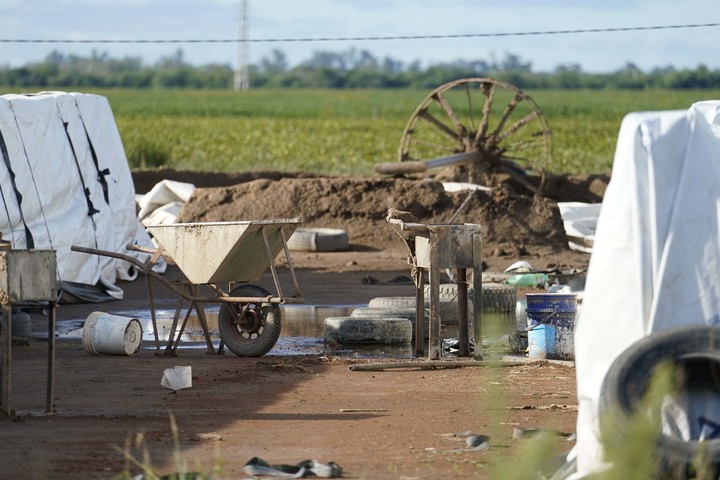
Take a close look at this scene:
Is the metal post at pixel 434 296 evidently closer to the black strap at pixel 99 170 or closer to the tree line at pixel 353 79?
the black strap at pixel 99 170

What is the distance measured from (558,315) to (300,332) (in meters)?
3.91

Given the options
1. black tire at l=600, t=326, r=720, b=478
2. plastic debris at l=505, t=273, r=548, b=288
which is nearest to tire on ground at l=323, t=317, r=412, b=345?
plastic debris at l=505, t=273, r=548, b=288

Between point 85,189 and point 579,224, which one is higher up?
point 85,189

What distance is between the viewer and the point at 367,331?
1234 centimetres

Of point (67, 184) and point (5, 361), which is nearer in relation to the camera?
point (5, 361)

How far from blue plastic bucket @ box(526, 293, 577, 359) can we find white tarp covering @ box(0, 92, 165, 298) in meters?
6.82

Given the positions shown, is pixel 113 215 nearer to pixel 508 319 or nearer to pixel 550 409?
pixel 508 319

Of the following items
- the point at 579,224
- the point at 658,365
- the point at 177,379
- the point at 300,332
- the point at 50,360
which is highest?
the point at 658,365

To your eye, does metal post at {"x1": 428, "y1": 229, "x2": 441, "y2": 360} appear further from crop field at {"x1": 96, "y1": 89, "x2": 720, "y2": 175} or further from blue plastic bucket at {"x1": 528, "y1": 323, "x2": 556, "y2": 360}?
crop field at {"x1": 96, "y1": 89, "x2": 720, "y2": 175}

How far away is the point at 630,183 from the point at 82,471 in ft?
10.1

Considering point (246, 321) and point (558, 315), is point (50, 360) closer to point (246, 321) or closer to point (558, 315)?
point (246, 321)

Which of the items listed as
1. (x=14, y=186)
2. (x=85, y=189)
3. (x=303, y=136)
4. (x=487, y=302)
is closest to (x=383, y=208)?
(x=85, y=189)

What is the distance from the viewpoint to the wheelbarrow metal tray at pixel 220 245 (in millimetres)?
11484

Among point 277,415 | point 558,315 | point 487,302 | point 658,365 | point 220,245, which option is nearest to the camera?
point 658,365
